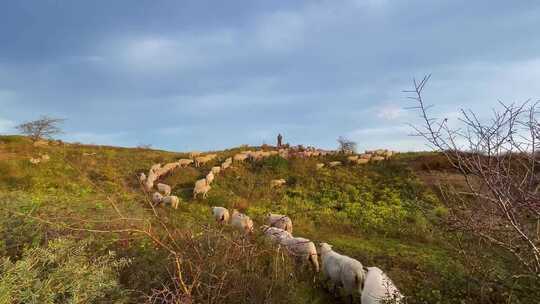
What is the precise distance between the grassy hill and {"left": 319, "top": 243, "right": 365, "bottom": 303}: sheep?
0.40m

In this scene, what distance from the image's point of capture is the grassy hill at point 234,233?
622 cm

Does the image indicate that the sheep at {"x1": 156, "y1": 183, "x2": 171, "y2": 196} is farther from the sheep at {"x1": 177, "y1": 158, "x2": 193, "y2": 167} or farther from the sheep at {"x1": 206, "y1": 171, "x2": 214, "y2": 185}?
the sheep at {"x1": 177, "y1": 158, "x2": 193, "y2": 167}

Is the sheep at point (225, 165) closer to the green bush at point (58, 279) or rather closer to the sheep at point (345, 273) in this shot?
the sheep at point (345, 273)

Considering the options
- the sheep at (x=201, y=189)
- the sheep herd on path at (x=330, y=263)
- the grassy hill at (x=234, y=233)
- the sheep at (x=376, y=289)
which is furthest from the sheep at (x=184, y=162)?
the sheep at (x=376, y=289)

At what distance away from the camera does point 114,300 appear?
5.68m

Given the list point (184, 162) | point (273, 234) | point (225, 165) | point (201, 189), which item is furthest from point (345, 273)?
point (184, 162)

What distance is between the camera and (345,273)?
920cm

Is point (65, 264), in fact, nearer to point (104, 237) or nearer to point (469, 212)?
point (104, 237)

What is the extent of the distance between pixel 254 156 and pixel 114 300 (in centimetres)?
2232

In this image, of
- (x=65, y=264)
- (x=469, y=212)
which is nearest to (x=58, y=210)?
(x=65, y=264)

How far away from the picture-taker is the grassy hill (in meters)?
6.22

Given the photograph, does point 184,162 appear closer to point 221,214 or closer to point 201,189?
point 201,189

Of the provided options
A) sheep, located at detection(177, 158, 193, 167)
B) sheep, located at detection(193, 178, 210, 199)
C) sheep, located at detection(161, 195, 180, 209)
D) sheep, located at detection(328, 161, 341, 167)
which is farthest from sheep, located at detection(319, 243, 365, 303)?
sheep, located at detection(177, 158, 193, 167)

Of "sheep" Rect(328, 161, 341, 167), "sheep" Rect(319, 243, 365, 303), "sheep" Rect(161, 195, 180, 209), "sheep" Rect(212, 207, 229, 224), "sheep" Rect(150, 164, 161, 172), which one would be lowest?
"sheep" Rect(319, 243, 365, 303)
